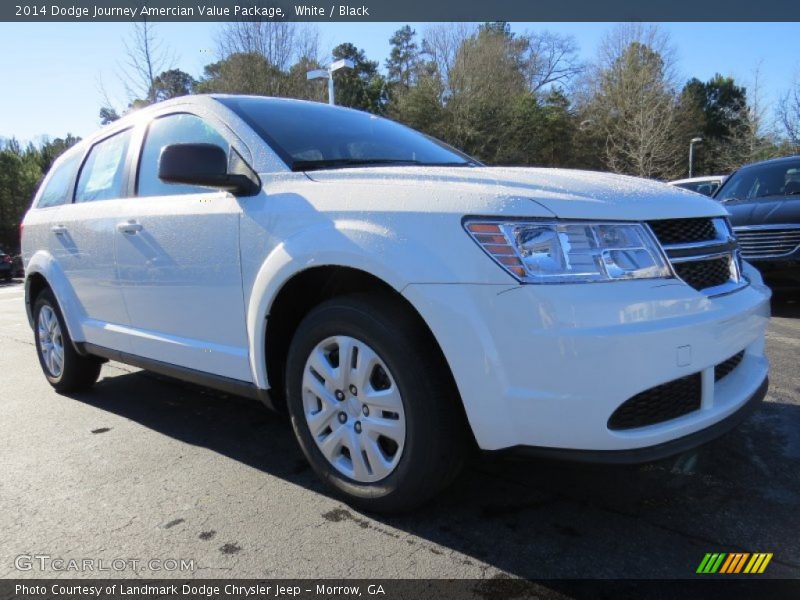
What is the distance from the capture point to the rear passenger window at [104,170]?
3.47 metres

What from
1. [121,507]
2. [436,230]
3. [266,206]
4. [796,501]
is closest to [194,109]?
[266,206]

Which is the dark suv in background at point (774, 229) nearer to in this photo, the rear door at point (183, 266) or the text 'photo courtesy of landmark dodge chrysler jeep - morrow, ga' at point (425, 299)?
the text 'photo courtesy of landmark dodge chrysler jeep - morrow, ga' at point (425, 299)

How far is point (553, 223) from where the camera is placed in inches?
73.0

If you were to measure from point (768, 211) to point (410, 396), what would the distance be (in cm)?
548

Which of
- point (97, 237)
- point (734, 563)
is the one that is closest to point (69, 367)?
→ point (97, 237)

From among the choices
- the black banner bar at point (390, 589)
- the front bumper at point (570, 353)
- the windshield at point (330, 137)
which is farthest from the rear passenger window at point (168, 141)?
the black banner bar at point (390, 589)

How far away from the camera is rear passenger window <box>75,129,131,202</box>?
3471 mm

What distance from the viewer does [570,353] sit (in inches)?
68.3

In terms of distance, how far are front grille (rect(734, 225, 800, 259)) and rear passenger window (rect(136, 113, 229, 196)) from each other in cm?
494

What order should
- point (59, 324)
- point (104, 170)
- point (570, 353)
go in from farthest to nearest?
1. point (59, 324)
2. point (104, 170)
3. point (570, 353)

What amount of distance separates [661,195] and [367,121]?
180cm

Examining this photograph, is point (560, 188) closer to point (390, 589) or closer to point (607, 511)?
point (607, 511)

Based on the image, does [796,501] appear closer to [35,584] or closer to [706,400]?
[706,400]

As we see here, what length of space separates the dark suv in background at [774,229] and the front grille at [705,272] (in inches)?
162
